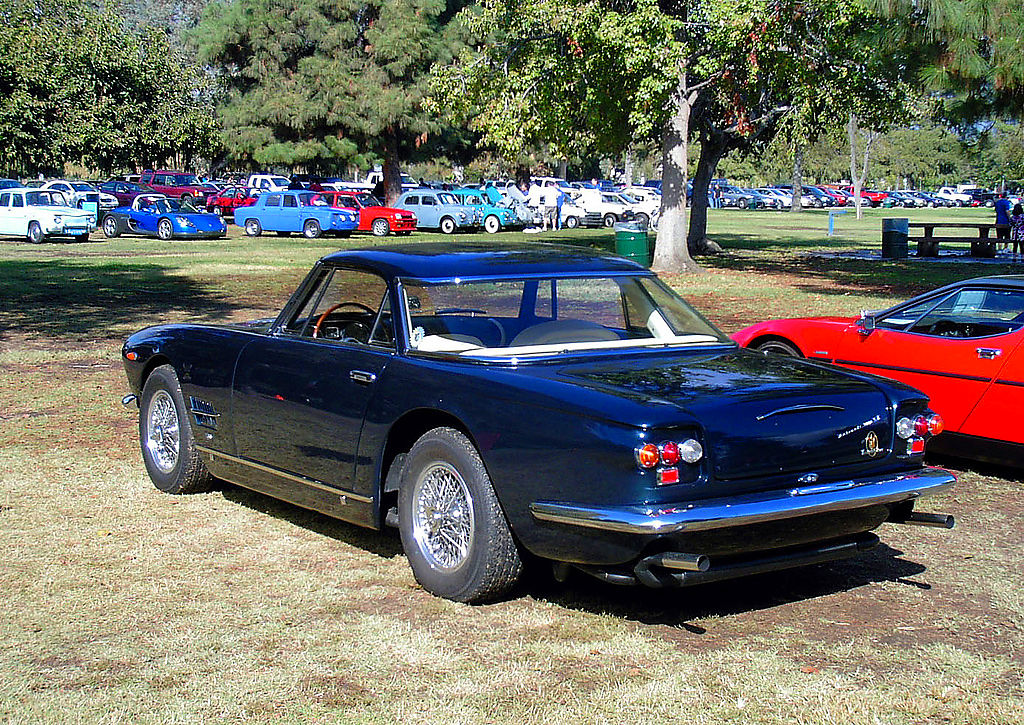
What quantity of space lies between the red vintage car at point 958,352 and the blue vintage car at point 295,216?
115 feet

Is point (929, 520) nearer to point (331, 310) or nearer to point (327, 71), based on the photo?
point (331, 310)

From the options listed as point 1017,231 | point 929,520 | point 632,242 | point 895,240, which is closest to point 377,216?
point 632,242

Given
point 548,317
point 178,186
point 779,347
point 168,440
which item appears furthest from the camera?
point 178,186

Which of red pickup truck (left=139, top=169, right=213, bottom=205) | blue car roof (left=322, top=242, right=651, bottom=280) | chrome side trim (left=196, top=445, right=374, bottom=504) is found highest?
red pickup truck (left=139, top=169, right=213, bottom=205)

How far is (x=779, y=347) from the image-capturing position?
941 cm

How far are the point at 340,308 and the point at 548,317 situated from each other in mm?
1180

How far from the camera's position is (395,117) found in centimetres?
5438

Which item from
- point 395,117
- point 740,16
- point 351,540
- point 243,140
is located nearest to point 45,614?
point 351,540

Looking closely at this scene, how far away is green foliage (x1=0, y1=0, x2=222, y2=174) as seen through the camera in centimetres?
4381

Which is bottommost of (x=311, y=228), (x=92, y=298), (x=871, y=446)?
(x=92, y=298)

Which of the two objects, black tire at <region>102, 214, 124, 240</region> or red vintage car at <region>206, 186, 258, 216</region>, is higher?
red vintage car at <region>206, 186, 258, 216</region>

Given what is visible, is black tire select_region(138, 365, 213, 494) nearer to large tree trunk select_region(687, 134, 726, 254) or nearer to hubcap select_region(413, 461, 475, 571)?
hubcap select_region(413, 461, 475, 571)

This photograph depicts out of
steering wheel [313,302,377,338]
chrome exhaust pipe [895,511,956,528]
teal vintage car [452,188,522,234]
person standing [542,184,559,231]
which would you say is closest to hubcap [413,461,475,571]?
steering wheel [313,302,377,338]

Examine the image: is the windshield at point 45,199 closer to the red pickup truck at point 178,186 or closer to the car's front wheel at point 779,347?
the red pickup truck at point 178,186
